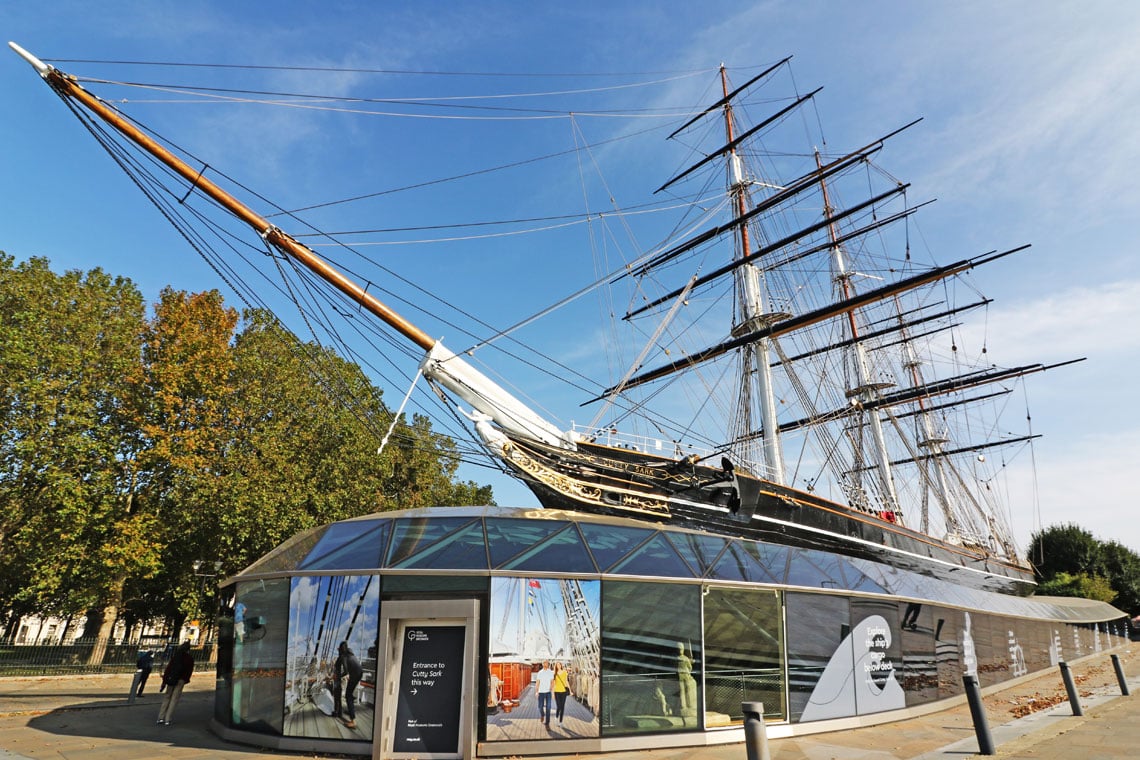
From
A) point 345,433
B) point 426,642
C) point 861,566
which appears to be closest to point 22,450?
point 345,433

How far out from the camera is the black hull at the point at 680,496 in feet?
56.7

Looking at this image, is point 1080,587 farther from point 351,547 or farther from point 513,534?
point 351,547

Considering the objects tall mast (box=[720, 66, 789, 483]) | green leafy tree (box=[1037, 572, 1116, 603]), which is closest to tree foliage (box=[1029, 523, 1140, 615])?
green leafy tree (box=[1037, 572, 1116, 603])

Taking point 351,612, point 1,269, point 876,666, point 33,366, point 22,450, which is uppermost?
point 1,269

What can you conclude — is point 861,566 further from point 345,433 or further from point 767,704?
point 345,433

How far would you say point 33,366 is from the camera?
2100 cm

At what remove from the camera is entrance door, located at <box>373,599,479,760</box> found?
8781 mm

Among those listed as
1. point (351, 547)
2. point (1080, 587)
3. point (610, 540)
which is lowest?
point (351, 547)

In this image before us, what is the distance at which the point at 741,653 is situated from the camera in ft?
34.1

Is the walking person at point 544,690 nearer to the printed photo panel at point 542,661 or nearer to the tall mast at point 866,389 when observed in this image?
the printed photo panel at point 542,661

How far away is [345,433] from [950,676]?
25.4 meters

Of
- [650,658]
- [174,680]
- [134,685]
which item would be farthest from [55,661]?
[650,658]

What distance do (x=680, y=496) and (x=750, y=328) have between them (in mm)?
15448

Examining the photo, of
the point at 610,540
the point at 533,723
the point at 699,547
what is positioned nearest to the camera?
the point at 533,723
